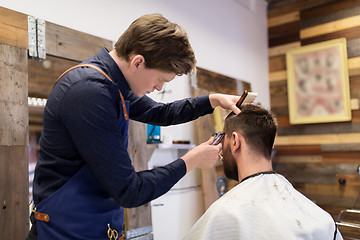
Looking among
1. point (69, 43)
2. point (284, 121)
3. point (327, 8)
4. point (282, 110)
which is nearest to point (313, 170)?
point (284, 121)

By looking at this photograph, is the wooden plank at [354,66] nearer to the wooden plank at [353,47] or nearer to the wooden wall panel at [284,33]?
the wooden plank at [353,47]

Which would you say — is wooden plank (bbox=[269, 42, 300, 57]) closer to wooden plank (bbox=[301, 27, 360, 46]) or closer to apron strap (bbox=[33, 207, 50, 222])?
wooden plank (bbox=[301, 27, 360, 46])

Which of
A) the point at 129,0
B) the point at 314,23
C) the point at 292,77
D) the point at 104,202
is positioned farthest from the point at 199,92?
the point at 104,202

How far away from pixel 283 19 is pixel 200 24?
5.86 ft

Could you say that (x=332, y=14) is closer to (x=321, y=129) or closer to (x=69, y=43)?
(x=321, y=129)

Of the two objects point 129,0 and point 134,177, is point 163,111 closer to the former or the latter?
point 134,177

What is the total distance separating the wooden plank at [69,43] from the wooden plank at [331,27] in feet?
10.6

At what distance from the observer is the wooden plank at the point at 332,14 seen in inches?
177

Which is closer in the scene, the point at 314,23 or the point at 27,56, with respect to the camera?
the point at 27,56

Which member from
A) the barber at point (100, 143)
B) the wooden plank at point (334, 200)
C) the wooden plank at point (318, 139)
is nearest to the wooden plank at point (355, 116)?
the wooden plank at point (318, 139)

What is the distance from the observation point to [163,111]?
1.83 metres

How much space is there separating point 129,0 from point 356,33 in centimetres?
297

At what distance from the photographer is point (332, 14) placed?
4.67 meters

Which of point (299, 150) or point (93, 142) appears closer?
point (93, 142)
